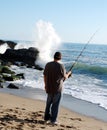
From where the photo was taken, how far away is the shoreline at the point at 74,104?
37.8ft

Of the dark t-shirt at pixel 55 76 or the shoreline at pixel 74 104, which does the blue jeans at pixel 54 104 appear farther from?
the shoreline at pixel 74 104

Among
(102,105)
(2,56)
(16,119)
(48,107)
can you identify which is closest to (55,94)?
(48,107)

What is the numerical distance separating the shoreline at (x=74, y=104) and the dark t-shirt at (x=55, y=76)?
8.04 feet

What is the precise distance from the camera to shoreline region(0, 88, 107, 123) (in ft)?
37.8

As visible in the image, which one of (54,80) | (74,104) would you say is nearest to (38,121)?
(54,80)

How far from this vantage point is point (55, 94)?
8.77 metres

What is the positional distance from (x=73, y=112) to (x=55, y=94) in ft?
9.23

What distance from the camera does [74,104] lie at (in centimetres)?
1312

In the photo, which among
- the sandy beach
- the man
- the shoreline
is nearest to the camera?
the sandy beach

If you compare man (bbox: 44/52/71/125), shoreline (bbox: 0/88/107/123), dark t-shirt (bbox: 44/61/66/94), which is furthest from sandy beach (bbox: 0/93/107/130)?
dark t-shirt (bbox: 44/61/66/94)

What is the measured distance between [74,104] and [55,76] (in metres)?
4.54

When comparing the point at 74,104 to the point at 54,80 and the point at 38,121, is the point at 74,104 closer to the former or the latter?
the point at 38,121

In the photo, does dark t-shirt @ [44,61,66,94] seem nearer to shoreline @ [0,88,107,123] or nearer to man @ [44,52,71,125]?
man @ [44,52,71,125]

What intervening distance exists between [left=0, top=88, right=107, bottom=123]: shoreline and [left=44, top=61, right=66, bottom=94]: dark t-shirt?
245cm
